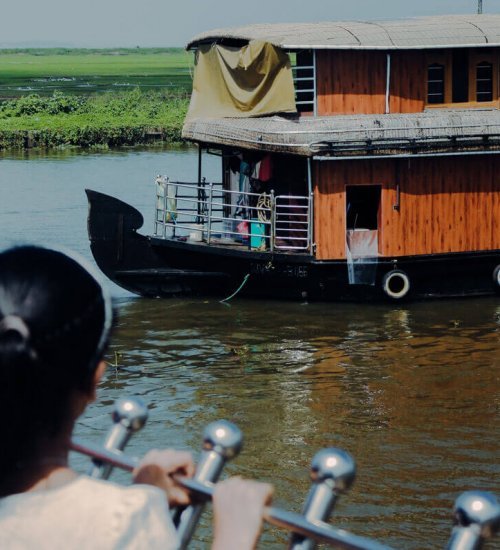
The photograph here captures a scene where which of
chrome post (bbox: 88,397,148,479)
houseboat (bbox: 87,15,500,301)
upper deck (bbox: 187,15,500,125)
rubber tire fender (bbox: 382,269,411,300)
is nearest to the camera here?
chrome post (bbox: 88,397,148,479)

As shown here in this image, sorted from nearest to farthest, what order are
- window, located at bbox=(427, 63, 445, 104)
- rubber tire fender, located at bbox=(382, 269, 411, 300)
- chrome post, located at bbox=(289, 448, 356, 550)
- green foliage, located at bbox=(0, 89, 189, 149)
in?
chrome post, located at bbox=(289, 448, 356, 550) → rubber tire fender, located at bbox=(382, 269, 411, 300) → window, located at bbox=(427, 63, 445, 104) → green foliage, located at bbox=(0, 89, 189, 149)

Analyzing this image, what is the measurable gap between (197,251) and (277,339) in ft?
6.62

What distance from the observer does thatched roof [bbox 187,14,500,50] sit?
1487 centimetres

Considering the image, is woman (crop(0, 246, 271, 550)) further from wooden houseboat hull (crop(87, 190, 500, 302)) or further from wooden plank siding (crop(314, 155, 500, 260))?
wooden houseboat hull (crop(87, 190, 500, 302))

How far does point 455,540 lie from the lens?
185cm

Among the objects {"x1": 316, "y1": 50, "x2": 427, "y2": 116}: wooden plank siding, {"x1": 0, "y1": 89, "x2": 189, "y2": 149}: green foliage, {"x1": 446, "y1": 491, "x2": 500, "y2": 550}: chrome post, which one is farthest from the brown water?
{"x1": 0, "y1": 89, "x2": 189, "y2": 149}: green foliage

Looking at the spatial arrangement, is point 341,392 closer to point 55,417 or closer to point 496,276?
point 496,276

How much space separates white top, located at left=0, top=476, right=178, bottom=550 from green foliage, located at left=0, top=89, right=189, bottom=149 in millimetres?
37304

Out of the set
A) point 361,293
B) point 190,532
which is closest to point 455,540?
point 190,532

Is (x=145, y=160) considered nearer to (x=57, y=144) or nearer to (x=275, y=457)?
(x=57, y=144)

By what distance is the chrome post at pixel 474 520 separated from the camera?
183 cm

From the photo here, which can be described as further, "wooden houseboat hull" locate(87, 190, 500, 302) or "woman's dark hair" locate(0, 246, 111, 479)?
"wooden houseboat hull" locate(87, 190, 500, 302)

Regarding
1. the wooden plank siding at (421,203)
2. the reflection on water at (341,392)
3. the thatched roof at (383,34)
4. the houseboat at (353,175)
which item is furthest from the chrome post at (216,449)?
the thatched roof at (383,34)

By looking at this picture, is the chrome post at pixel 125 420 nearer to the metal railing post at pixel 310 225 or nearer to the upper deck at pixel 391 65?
the metal railing post at pixel 310 225
